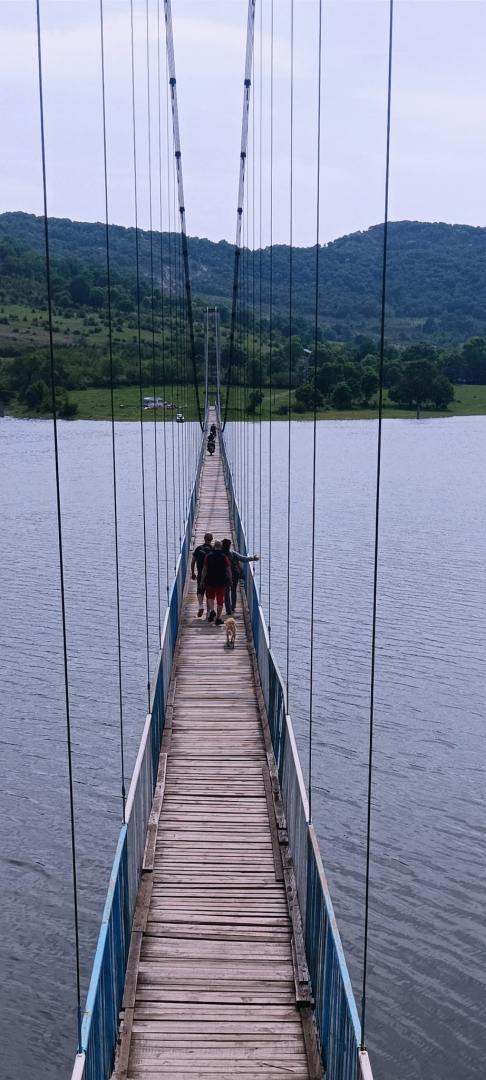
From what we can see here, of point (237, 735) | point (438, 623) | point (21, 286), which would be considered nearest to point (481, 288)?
point (21, 286)

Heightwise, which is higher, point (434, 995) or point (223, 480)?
point (223, 480)

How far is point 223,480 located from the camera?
40844 millimetres

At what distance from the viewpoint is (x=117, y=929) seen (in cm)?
664

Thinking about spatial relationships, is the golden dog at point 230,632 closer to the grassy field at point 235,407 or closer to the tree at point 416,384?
the grassy field at point 235,407

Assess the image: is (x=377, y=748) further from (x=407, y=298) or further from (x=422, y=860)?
(x=407, y=298)

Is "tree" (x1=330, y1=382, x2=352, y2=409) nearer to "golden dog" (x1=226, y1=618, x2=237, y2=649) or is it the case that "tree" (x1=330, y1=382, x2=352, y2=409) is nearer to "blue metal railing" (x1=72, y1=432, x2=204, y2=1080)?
"golden dog" (x1=226, y1=618, x2=237, y2=649)

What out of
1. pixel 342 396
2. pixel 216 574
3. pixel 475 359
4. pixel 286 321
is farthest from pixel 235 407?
pixel 216 574

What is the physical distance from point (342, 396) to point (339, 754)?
5137 cm

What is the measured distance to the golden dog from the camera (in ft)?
50.4

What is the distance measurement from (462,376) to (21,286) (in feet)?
172

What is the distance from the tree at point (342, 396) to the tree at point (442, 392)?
22.3 m

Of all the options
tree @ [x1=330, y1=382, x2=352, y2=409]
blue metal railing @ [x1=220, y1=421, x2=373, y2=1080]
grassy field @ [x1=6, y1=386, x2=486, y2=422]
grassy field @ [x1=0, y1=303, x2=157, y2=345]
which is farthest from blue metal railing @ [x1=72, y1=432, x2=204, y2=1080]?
tree @ [x1=330, y1=382, x2=352, y2=409]

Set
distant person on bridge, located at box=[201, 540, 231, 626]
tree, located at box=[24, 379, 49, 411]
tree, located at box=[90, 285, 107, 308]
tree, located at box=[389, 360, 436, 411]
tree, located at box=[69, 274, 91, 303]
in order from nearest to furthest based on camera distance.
Result: distant person on bridge, located at box=[201, 540, 231, 626] → tree, located at box=[90, 285, 107, 308] → tree, located at box=[69, 274, 91, 303] → tree, located at box=[24, 379, 49, 411] → tree, located at box=[389, 360, 436, 411]

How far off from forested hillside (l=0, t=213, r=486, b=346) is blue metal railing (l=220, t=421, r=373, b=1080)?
32.1 m
